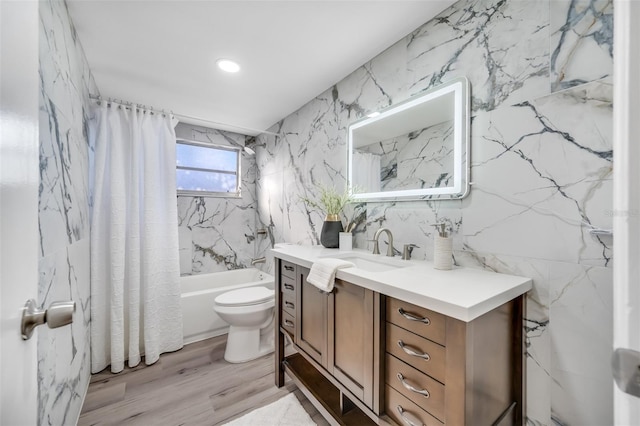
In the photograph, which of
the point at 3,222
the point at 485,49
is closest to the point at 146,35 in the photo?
the point at 3,222

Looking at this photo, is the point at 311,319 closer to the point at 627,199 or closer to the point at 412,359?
the point at 412,359

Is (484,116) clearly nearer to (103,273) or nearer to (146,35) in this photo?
(146,35)

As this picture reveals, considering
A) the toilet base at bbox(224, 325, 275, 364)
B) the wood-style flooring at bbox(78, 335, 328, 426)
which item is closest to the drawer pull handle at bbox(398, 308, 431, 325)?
the wood-style flooring at bbox(78, 335, 328, 426)

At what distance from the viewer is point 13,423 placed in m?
0.44

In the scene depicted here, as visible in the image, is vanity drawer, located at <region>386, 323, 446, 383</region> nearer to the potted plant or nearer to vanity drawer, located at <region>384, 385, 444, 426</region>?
vanity drawer, located at <region>384, 385, 444, 426</region>

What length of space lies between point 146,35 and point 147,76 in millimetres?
549

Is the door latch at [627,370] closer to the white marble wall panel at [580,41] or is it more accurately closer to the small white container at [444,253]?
the small white container at [444,253]

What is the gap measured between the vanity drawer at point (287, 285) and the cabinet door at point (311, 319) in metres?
0.06

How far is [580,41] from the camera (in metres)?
0.98

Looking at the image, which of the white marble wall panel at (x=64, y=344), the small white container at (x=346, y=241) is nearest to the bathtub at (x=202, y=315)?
the white marble wall panel at (x=64, y=344)

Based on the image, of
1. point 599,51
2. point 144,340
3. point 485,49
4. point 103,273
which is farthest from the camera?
point 144,340

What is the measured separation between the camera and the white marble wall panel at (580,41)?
0.93 meters

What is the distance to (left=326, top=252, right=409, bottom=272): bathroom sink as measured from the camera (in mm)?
1495

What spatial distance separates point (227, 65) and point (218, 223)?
2.02m
